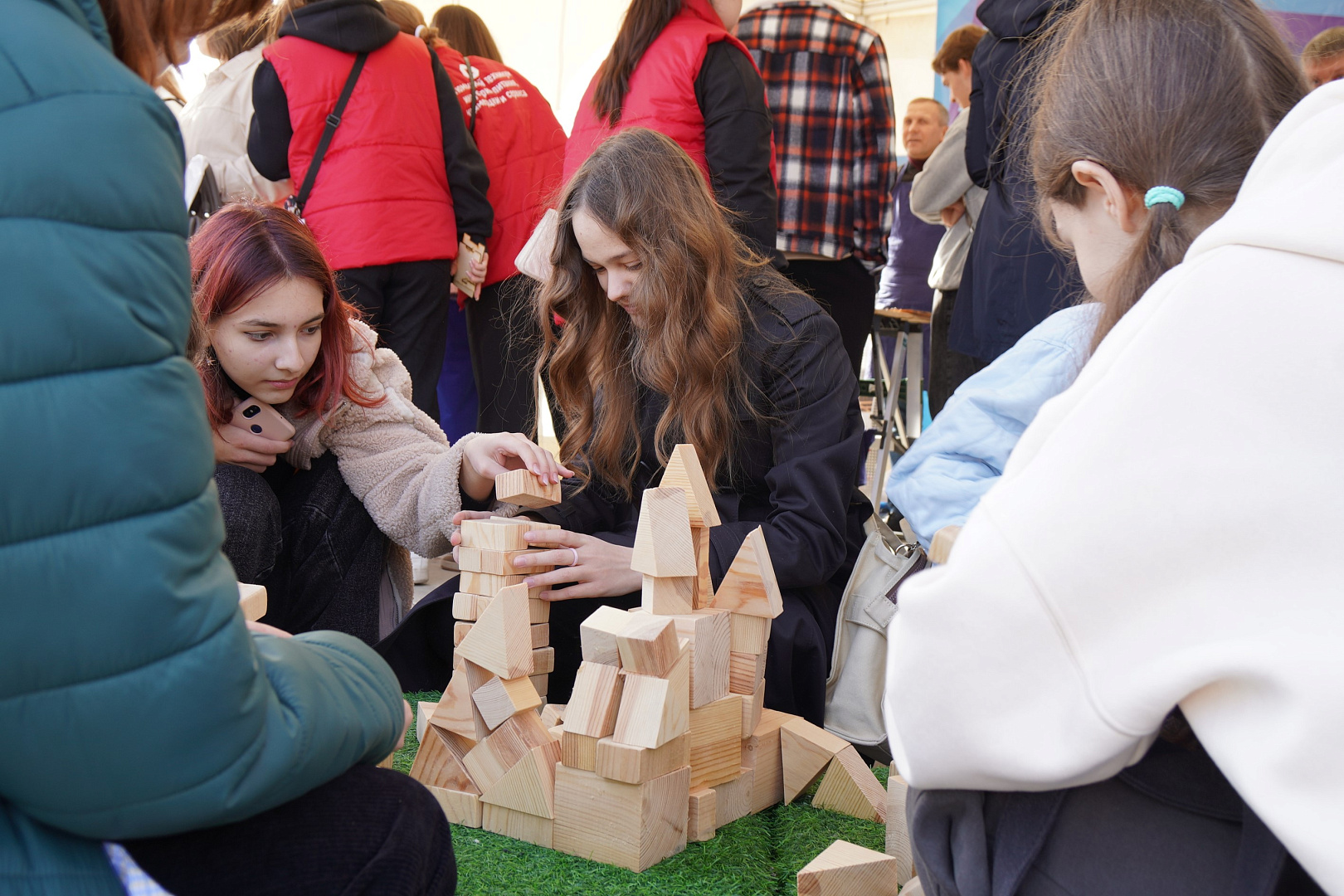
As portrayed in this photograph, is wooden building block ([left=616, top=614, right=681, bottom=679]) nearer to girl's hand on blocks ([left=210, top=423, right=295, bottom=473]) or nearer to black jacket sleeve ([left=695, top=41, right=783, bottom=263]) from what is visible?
girl's hand on blocks ([left=210, top=423, right=295, bottom=473])

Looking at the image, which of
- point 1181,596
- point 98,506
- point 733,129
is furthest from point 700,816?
point 733,129

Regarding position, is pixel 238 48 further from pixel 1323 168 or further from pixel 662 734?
pixel 1323 168

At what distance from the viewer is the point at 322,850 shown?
87 cm

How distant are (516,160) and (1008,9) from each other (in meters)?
1.72

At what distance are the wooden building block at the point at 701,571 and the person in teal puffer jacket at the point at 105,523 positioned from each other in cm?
92

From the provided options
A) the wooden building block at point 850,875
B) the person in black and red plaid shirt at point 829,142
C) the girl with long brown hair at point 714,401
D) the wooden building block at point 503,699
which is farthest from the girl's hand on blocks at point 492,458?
the person in black and red plaid shirt at point 829,142

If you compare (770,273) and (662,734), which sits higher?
(770,273)

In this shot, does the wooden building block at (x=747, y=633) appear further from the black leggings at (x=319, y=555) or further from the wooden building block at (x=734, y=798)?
the black leggings at (x=319, y=555)

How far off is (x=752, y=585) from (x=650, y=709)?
12.0 inches

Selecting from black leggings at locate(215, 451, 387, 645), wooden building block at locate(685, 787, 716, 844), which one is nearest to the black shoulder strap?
black leggings at locate(215, 451, 387, 645)

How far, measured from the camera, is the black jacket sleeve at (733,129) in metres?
3.02

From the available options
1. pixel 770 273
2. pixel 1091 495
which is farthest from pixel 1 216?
pixel 770 273

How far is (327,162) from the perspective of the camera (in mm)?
3072

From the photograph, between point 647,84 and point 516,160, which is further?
point 516,160
